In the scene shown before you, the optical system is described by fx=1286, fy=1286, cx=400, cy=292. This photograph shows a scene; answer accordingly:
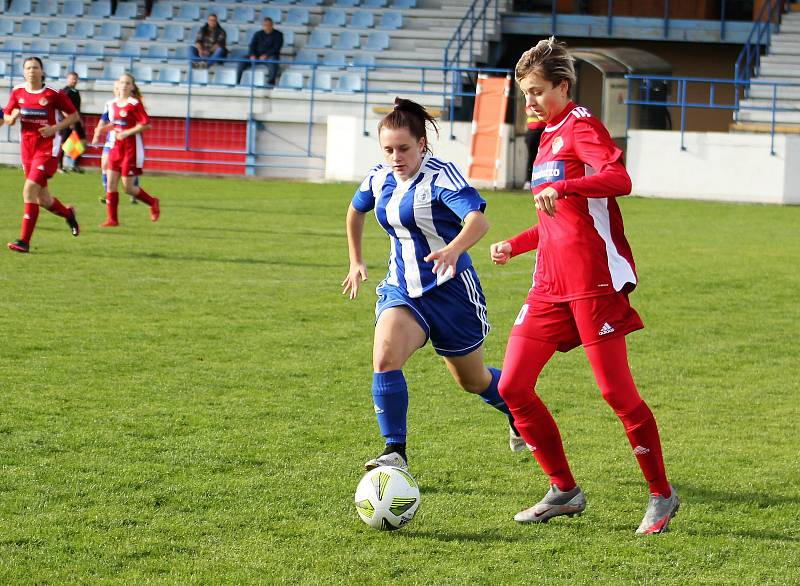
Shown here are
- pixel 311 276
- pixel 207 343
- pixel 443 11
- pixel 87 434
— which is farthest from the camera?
pixel 443 11

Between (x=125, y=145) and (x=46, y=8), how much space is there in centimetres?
1806

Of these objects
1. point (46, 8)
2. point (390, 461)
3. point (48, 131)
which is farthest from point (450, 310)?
point (46, 8)

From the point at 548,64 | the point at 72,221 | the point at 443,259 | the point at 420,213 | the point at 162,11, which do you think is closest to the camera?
the point at 548,64

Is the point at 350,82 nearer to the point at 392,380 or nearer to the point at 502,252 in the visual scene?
the point at 392,380

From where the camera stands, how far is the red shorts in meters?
4.51

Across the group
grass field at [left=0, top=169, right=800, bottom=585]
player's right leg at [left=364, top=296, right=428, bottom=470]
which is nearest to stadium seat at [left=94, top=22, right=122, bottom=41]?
grass field at [left=0, top=169, right=800, bottom=585]

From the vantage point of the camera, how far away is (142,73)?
28438 millimetres

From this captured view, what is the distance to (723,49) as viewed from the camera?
3080 cm

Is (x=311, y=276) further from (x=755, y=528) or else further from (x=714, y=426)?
(x=755, y=528)

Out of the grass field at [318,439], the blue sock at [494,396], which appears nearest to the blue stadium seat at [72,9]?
the grass field at [318,439]

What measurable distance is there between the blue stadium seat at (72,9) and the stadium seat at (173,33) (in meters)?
2.80

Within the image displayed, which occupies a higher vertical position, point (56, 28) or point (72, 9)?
point (72, 9)

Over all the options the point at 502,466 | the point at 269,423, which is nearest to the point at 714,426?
the point at 502,466

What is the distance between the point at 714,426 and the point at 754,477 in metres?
1.00
